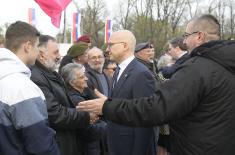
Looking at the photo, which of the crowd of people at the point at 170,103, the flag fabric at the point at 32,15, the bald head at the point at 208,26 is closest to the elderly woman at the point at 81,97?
the crowd of people at the point at 170,103

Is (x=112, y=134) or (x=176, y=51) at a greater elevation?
(x=176, y=51)

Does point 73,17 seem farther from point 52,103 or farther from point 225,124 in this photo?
point 225,124

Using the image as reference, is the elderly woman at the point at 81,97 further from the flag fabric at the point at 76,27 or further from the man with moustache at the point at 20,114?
the flag fabric at the point at 76,27

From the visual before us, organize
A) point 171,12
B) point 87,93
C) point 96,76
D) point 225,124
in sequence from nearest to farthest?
point 225,124 → point 87,93 → point 96,76 → point 171,12

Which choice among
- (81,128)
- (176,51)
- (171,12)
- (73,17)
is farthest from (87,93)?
(171,12)

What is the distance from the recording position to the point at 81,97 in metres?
5.07

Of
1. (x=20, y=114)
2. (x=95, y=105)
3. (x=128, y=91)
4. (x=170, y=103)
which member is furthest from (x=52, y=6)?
(x=170, y=103)

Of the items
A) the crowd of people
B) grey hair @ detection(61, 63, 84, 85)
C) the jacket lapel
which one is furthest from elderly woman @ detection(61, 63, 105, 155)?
the crowd of people

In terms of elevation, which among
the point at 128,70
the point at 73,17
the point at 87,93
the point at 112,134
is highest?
the point at 73,17

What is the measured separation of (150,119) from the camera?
119 inches

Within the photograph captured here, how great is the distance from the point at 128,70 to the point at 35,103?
1.64 metres

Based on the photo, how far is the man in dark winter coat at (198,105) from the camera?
2.94 m

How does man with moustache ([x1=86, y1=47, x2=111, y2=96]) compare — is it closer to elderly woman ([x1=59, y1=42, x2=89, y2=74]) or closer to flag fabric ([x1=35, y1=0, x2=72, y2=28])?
elderly woman ([x1=59, y1=42, x2=89, y2=74])

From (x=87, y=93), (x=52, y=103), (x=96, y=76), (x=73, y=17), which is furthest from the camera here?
(x=73, y=17)
